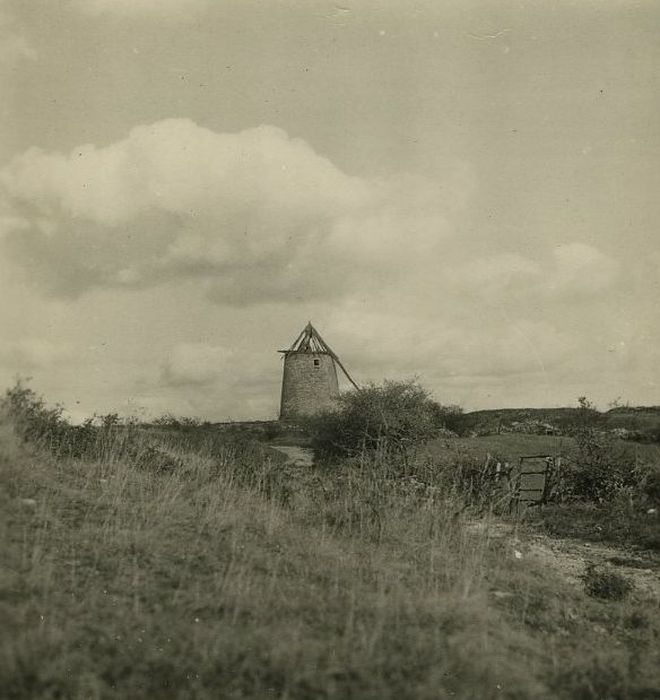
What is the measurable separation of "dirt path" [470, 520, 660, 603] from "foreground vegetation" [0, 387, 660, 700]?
0.33m

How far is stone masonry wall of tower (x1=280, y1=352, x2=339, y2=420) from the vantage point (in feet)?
119

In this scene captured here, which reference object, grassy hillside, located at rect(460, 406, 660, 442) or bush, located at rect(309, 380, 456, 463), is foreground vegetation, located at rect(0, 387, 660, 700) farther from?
grassy hillside, located at rect(460, 406, 660, 442)

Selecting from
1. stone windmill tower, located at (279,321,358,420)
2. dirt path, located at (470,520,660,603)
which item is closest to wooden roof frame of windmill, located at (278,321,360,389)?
stone windmill tower, located at (279,321,358,420)

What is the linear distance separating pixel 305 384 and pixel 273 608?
31.7 meters

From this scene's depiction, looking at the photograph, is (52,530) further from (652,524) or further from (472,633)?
(652,524)

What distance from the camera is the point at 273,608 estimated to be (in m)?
4.98

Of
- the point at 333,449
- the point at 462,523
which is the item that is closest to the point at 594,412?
the point at 333,449

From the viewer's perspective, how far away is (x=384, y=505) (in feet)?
31.3

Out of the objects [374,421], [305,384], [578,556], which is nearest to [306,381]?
[305,384]

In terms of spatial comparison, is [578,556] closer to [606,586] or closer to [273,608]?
[606,586]

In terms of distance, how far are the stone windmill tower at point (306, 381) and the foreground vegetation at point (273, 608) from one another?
27393mm

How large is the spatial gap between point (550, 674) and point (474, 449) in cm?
1960

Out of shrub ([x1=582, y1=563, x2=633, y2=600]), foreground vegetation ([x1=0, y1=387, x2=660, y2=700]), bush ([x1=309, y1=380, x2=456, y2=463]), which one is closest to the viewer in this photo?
foreground vegetation ([x1=0, y1=387, x2=660, y2=700])

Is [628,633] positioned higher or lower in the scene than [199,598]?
lower
